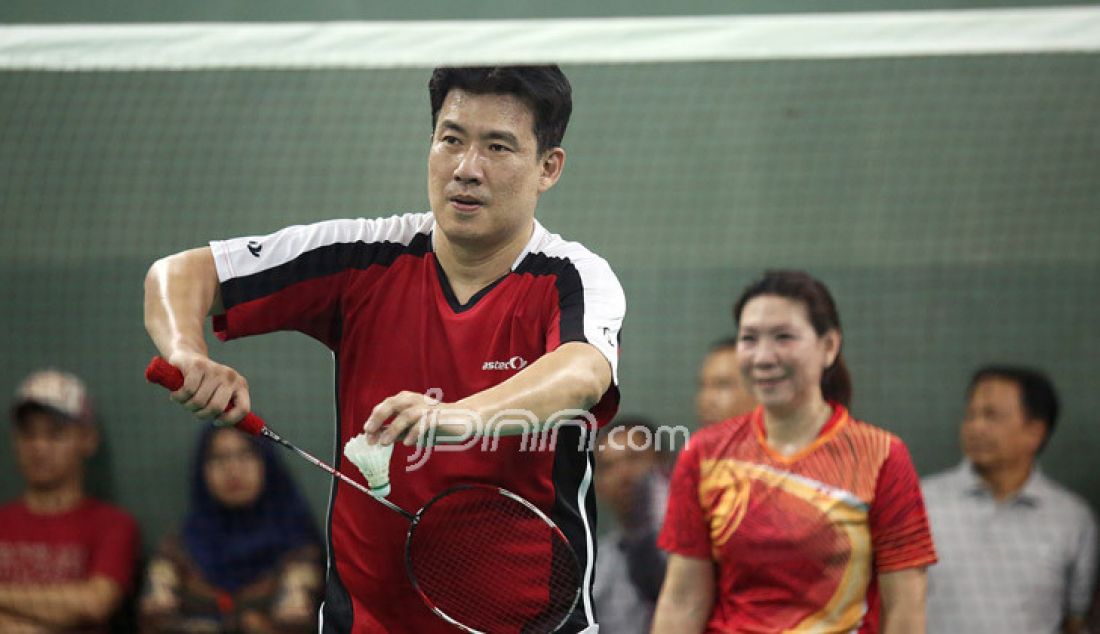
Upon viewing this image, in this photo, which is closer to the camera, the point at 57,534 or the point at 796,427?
the point at 796,427

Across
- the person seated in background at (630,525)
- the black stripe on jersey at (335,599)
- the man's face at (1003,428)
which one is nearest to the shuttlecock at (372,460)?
the black stripe on jersey at (335,599)

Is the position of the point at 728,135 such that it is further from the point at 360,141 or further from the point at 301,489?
the point at 301,489

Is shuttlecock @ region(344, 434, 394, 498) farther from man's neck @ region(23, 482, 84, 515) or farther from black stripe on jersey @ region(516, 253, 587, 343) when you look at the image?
man's neck @ region(23, 482, 84, 515)

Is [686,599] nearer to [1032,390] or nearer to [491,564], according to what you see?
[491,564]

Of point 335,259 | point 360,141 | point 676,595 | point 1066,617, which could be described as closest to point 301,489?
point 360,141

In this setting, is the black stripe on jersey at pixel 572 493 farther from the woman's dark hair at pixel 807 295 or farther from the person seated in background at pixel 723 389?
the person seated in background at pixel 723 389

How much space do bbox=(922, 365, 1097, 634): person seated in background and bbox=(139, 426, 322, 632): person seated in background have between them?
247 centimetres

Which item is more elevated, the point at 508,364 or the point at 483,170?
the point at 483,170

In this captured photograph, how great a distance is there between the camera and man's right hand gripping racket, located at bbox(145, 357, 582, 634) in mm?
3363

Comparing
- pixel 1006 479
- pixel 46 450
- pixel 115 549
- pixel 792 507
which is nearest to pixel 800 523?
pixel 792 507

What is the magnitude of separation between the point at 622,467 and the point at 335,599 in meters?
2.02

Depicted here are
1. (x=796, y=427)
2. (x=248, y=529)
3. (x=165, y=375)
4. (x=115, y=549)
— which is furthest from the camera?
(x=115, y=549)

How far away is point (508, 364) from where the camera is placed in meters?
3.35

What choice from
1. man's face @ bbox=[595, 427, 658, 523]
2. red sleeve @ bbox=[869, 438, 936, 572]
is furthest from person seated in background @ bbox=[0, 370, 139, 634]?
red sleeve @ bbox=[869, 438, 936, 572]
